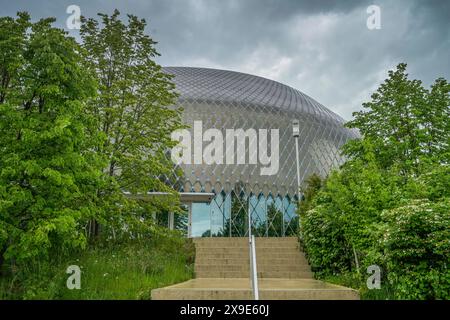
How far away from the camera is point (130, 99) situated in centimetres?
1105

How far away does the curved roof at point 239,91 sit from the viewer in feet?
86.3

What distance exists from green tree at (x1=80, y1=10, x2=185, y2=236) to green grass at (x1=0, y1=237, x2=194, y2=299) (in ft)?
4.06

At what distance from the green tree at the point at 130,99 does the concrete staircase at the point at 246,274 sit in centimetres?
211

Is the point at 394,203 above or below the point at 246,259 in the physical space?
above

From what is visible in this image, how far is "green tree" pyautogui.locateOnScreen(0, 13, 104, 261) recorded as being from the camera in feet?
19.3

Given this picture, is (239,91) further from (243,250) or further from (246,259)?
(246,259)

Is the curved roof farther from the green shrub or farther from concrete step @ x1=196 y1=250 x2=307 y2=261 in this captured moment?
the green shrub

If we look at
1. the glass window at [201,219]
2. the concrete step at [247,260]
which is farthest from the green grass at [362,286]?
the glass window at [201,219]

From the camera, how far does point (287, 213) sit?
24.4m

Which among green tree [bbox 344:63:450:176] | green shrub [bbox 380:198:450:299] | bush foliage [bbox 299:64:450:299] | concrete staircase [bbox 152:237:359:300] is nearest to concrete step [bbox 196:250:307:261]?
concrete staircase [bbox 152:237:359:300]

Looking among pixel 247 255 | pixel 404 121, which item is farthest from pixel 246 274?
pixel 404 121

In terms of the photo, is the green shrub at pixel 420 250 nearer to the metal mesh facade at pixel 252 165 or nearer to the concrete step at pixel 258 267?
the concrete step at pixel 258 267

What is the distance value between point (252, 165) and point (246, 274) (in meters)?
14.0
